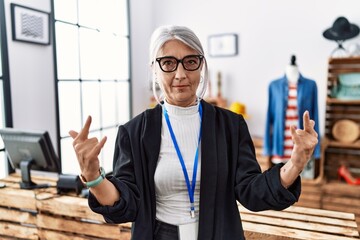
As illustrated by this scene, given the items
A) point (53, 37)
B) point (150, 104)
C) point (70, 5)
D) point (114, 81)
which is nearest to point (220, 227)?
point (53, 37)

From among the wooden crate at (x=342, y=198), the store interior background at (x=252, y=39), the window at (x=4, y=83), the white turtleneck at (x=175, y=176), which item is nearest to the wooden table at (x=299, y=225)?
the white turtleneck at (x=175, y=176)

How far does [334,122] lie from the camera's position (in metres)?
3.40

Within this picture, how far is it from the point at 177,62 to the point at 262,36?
2.88 meters

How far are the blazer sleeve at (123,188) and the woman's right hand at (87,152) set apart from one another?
9cm

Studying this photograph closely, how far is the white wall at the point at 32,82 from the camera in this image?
7.91 feet

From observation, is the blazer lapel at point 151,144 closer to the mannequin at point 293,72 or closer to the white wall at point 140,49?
the mannequin at point 293,72

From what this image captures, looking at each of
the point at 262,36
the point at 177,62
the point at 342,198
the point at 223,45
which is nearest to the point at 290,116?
the point at 342,198

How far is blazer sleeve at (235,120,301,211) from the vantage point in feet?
2.91

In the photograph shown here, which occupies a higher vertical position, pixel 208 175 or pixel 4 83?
pixel 4 83

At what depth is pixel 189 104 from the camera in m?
1.08

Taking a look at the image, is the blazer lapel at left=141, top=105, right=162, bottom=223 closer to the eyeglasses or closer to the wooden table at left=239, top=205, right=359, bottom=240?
the eyeglasses

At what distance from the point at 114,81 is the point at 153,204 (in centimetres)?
286

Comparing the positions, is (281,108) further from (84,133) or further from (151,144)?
(84,133)

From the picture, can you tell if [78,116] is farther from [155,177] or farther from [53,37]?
[155,177]
